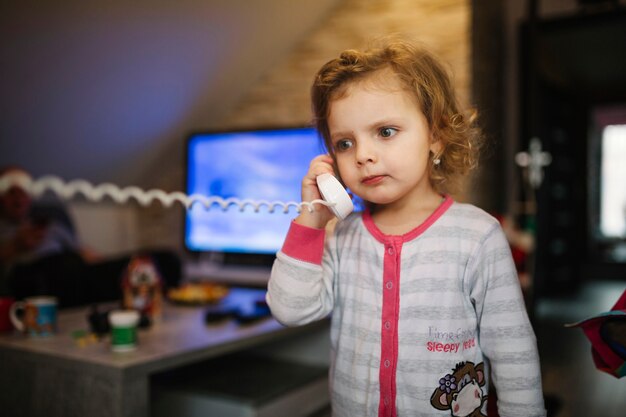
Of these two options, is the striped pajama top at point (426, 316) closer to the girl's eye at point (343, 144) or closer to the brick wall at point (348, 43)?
the girl's eye at point (343, 144)

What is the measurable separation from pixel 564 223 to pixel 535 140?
2.48 m

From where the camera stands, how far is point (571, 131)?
4953mm

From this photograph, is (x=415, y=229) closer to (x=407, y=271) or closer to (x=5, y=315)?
(x=407, y=271)

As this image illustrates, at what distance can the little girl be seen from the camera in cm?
77

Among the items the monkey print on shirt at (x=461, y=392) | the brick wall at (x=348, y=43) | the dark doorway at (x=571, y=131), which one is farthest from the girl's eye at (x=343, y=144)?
the dark doorway at (x=571, y=131)

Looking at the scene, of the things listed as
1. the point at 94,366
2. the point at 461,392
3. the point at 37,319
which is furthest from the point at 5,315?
the point at 461,392

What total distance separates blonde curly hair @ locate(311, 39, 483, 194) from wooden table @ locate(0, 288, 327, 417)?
62cm

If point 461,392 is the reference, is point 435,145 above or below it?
above

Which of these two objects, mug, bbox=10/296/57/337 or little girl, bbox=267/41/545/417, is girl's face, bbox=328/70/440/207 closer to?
little girl, bbox=267/41/545/417

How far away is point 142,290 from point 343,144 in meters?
0.93

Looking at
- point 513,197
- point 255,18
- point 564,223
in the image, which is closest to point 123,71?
point 255,18

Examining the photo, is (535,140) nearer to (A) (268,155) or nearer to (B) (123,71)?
(A) (268,155)

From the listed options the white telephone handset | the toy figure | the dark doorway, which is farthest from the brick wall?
the white telephone handset

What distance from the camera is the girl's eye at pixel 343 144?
815mm
